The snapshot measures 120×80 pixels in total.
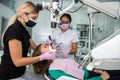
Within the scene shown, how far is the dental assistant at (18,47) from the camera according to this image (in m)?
1.43

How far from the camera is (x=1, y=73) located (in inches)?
60.7

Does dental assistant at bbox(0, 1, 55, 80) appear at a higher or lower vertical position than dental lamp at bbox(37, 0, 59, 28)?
lower

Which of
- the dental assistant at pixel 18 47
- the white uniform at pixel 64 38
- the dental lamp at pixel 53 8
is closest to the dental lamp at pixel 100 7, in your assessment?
the dental lamp at pixel 53 8

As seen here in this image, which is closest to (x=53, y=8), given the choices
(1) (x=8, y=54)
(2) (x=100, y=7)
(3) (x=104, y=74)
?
(2) (x=100, y=7)

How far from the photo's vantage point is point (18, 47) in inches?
56.1

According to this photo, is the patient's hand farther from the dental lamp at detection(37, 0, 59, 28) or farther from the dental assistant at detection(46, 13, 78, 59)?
the dental assistant at detection(46, 13, 78, 59)

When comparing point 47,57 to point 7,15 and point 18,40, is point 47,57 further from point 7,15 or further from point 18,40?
point 7,15

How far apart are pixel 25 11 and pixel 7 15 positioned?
273cm

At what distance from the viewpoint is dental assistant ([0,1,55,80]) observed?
56.4 inches

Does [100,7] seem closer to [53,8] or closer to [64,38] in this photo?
[53,8]

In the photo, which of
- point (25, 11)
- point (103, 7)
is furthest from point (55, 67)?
point (103, 7)

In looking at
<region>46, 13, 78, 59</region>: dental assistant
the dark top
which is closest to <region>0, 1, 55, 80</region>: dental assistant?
the dark top

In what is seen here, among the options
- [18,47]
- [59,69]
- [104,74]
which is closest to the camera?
[18,47]

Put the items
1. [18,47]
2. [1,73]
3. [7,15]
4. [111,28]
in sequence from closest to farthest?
[18,47] < [1,73] < [7,15] < [111,28]
